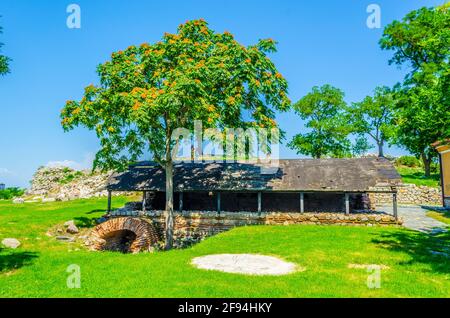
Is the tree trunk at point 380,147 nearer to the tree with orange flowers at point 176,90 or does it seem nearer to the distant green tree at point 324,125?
the distant green tree at point 324,125

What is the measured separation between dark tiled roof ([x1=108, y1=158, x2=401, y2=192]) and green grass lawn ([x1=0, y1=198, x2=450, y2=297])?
3.47 m

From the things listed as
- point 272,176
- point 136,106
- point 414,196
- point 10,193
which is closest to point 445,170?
point 414,196

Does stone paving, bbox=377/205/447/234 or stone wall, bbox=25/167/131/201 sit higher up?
stone wall, bbox=25/167/131/201

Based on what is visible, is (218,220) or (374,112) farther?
(374,112)

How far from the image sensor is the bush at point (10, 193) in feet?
154

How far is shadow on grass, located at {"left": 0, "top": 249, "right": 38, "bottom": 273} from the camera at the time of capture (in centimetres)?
1292

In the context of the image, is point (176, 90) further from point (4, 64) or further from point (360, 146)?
point (360, 146)

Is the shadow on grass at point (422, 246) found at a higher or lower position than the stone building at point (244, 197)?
lower

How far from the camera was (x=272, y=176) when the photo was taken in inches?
955

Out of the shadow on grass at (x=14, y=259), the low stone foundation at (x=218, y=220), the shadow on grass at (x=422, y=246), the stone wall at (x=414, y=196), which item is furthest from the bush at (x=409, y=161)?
the shadow on grass at (x=14, y=259)

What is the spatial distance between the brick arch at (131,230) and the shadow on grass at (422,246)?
483 inches

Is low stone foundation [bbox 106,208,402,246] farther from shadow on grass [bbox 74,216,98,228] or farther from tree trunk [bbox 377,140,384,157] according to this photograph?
tree trunk [bbox 377,140,384,157]

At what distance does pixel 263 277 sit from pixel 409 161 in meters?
50.8

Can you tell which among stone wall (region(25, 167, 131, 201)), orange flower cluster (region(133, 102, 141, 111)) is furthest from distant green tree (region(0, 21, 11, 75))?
stone wall (region(25, 167, 131, 201))
